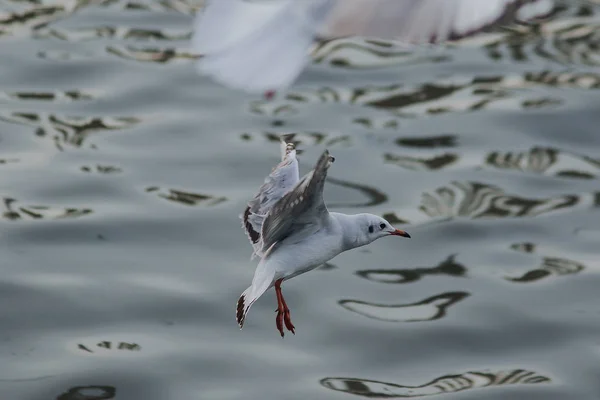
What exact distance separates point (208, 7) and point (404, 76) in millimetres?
8454

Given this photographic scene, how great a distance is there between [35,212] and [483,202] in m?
3.24

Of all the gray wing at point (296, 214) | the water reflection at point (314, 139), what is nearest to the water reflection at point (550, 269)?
the water reflection at point (314, 139)

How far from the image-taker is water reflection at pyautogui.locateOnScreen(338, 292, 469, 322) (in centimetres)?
889

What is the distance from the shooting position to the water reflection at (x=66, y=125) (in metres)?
10.7

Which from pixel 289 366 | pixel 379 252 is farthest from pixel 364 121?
pixel 289 366

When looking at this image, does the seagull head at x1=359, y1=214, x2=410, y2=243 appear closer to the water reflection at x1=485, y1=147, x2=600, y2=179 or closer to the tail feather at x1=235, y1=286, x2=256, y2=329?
the tail feather at x1=235, y1=286, x2=256, y2=329

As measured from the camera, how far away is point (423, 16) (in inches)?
132

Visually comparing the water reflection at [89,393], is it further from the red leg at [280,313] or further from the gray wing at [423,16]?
the gray wing at [423,16]

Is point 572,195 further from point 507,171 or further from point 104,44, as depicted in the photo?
point 104,44

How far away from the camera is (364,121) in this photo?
11133 mm

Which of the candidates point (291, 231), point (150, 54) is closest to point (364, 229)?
point (291, 231)

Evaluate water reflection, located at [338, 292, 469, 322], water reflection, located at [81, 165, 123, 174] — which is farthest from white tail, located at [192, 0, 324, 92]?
water reflection, located at [81, 165, 123, 174]

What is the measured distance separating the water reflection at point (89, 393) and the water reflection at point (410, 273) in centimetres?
216

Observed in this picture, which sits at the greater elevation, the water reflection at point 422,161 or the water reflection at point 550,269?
the water reflection at point 422,161
